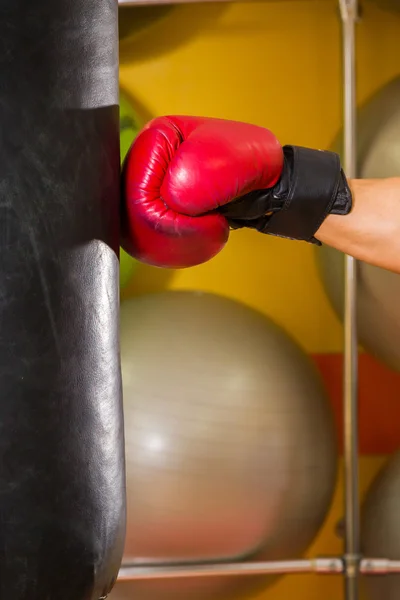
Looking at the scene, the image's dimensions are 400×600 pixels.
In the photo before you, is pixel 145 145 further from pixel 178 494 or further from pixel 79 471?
pixel 178 494

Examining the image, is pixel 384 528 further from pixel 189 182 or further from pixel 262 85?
pixel 262 85

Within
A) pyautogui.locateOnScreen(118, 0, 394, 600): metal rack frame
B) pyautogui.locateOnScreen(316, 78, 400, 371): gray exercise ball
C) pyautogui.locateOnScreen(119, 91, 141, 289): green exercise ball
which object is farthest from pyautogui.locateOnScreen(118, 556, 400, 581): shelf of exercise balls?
pyautogui.locateOnScreen(119, 91, 141, 289): green exercise ball

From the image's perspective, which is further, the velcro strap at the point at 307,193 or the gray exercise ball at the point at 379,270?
the gray exercise ball at the point at 379,270

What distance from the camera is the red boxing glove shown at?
2.33 feet

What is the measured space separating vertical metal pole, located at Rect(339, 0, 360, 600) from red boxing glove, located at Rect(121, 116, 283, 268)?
1.67 ft

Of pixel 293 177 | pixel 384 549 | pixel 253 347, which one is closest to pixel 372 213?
pixel 293 177

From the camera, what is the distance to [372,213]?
0.97 metres

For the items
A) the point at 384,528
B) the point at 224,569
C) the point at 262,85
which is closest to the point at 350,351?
the point at 384,528

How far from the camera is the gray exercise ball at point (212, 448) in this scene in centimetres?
111

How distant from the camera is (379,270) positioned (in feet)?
3.89

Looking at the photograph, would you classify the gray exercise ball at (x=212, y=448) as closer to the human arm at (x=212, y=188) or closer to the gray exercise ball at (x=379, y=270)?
the gray exercise ball at (x=379, y=270)

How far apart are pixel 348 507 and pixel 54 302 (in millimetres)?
884

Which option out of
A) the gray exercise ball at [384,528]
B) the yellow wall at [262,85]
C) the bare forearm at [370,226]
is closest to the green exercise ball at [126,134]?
the yellow wall at [262,85]

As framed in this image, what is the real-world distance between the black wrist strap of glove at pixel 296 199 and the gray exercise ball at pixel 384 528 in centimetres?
55
